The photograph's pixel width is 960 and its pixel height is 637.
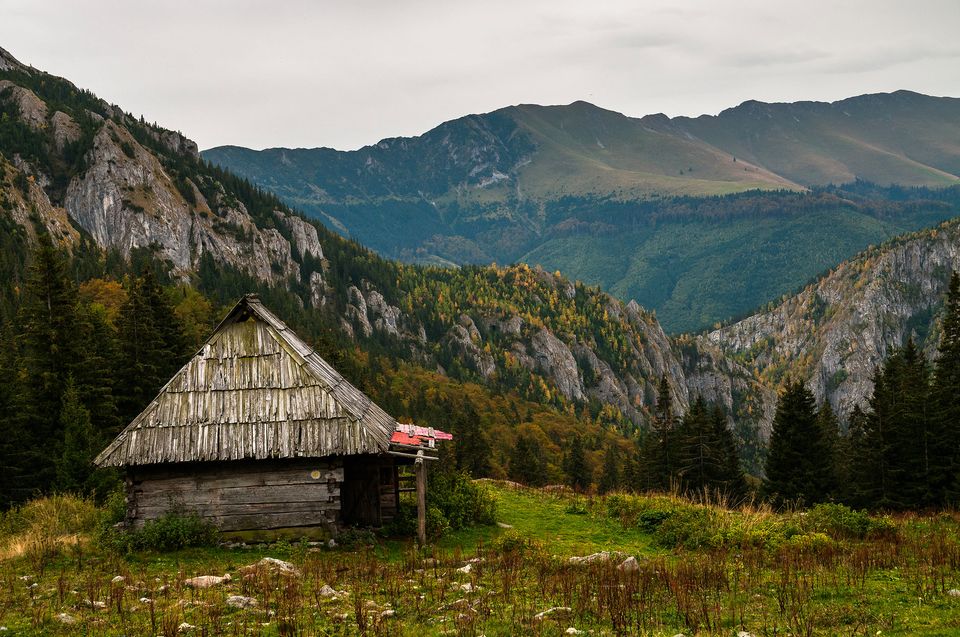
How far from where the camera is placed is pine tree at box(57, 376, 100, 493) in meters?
32.0

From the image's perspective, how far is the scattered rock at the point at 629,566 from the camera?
17.0m

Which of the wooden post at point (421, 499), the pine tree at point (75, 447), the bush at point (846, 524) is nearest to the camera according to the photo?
the bush at point (846, 524)

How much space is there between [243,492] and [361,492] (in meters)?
3.72

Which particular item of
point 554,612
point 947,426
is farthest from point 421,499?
point 947,426

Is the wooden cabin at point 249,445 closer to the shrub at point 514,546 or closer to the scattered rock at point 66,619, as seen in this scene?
the shrub at point 514,546

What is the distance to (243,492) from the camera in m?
23.2

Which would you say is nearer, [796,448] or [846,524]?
[846,524]

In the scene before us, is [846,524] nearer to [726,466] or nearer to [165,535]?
[165,535]

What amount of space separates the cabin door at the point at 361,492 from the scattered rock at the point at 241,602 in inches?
401

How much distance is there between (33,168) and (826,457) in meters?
200

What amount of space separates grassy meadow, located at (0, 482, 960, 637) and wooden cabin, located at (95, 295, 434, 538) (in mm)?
1345

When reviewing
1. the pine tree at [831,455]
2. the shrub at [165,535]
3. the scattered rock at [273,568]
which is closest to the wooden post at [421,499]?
the scattered rock at [273,568]

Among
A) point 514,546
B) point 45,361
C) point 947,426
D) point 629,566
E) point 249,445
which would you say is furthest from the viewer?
point 947,426

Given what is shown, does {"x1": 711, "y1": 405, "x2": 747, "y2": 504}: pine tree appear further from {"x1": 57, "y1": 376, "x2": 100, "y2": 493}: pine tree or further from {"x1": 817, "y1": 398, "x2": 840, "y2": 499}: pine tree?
{"x1": 57, "y1": 376, "x2": 100, "y2": 493}: pine tree
